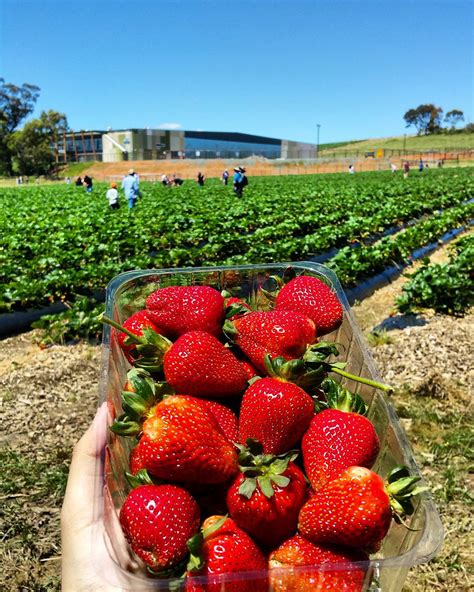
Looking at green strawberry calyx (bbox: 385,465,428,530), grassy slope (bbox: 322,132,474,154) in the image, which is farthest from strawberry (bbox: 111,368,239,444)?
grassy slope (bbox: 322,132,474,154)

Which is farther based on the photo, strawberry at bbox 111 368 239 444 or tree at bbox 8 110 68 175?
tree at bbox 8 110 68 175

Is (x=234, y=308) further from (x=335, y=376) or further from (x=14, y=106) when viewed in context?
(x=14, y=106)

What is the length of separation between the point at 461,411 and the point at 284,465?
352cm

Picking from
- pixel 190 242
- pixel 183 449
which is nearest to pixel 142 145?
pixel 190 242

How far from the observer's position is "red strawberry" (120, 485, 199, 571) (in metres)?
1.14

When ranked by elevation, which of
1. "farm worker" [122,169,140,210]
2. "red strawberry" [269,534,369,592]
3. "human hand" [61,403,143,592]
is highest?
"farm worker" [122,169,140,210]

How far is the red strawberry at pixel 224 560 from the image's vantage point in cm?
106

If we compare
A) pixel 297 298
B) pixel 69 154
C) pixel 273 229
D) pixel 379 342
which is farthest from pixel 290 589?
pixel 69 154

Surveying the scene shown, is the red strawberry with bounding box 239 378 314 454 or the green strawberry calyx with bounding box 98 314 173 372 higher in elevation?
the green strawberry calyx with bounding box 98 314 173 372

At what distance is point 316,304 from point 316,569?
0.86 meters

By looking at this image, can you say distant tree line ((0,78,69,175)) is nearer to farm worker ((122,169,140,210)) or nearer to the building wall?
the building wall

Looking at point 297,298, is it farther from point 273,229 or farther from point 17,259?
point 273,229

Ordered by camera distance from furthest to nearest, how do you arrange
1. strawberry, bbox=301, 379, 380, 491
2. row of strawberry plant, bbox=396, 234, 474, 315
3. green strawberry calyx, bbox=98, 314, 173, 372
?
row of strawberry plant, bbox=396, 234, 474, 315 → green strawberry calyx, bbox=98, 314, 173, 372 → strawberry, bbox=301, 379, 380, 491

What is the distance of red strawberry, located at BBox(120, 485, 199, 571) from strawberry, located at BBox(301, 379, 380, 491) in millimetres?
315
